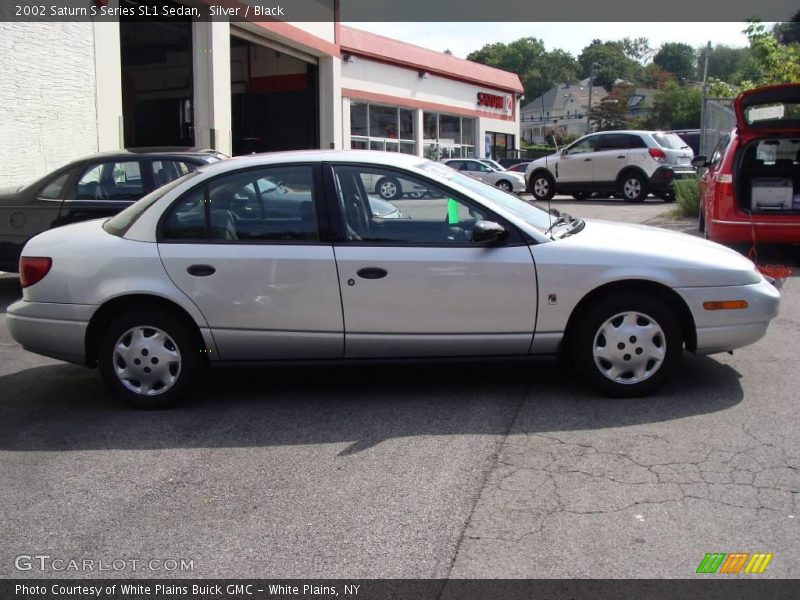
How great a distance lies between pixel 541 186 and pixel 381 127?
10.5m

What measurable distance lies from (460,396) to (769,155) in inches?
294

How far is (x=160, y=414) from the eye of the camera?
5488mm

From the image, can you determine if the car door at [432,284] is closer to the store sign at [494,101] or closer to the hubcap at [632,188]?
the hubcap at [632,188]

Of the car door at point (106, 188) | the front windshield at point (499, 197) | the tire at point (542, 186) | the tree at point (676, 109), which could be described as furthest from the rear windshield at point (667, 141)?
the tree at point (676, 109)

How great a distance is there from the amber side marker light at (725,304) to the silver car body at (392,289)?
0.03 metres

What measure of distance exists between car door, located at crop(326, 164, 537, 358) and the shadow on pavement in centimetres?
35

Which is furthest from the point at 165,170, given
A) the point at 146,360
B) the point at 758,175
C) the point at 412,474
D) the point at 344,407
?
the point at 758,175

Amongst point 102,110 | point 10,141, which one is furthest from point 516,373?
point 102,110

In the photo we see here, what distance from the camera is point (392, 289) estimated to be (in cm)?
532

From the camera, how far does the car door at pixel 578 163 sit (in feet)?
74.6

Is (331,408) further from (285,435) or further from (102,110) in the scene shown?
(102,110)

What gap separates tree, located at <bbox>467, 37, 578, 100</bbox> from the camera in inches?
5103

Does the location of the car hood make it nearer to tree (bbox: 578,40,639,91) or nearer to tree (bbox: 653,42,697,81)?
tree (bbox: 578,40,639,91)

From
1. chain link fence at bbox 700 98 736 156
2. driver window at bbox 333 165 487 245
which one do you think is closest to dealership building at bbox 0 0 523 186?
driver window at bbox 333 165 487 245
